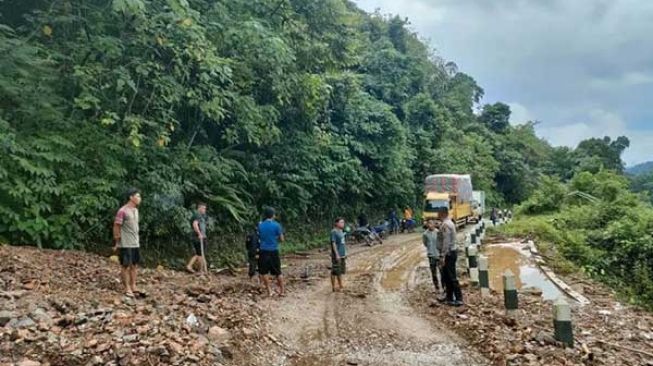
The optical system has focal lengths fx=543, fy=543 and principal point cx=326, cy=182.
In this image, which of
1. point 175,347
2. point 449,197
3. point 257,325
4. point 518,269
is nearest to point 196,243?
point 257,325

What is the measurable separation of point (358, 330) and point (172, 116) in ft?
31.1

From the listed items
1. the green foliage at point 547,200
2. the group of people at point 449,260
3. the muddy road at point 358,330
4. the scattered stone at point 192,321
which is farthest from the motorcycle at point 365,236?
the scattered stone at point 192,321

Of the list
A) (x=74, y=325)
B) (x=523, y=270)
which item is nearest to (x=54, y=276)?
(x=74, y=325)

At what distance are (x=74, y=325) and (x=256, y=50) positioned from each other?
1104 centimetres

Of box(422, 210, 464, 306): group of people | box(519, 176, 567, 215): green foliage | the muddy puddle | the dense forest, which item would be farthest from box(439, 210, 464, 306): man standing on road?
box(519, 176, 567, 215): green foliage

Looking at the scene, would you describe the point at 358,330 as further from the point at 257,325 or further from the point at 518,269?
the point at 518,269

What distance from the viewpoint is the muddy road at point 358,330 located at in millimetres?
7332

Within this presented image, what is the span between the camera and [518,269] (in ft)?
57.7

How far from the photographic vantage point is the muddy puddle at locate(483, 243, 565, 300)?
1460 cm

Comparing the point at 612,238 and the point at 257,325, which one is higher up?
the point at 612,238

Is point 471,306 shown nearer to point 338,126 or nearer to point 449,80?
point 338,126

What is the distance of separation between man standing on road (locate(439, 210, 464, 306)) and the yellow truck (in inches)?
813

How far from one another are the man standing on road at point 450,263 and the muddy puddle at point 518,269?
3455 mm

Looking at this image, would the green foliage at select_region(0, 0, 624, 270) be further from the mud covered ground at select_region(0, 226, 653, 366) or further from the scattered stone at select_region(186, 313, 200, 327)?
the scattered stone at select_region(186, 313, 200, 327)
